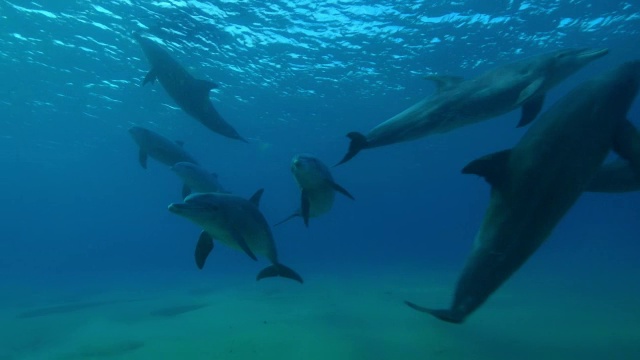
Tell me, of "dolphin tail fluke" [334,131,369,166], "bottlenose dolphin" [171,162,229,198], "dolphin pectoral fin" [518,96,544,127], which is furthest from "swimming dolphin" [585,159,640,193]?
"bottlenose dolphin" [171,162,229,198]

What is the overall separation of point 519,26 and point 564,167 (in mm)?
19634

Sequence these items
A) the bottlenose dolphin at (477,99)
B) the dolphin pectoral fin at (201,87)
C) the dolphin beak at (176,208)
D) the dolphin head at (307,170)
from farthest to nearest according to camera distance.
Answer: the dolphin pectoral fin at (201,87) < the dolphin head at (307,170) < the bottlenose dolphin at (477,99) < the dolphin beak at (176,208)

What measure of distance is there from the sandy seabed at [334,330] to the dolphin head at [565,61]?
517cm

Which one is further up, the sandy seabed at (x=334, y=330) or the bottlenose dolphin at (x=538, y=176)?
the bottlenose dolphin at (x=538, y=176)

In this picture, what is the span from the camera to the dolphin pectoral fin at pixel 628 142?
10.7 ft

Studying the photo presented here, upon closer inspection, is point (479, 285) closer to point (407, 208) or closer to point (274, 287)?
point (274, 287)

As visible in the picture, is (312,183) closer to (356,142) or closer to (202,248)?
(356,142)

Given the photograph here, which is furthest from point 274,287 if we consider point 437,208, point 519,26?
point 437,208

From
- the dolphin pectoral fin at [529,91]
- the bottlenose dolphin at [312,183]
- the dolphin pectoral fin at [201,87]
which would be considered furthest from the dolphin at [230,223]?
the dolphin pectoral fin at [529,91]

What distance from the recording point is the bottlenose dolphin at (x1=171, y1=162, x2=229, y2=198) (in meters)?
6.98

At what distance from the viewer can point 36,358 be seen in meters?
9.08

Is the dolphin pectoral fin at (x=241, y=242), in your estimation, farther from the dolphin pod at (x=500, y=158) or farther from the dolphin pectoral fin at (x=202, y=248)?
the dolphin pectoral fin at (x=202, y=248)

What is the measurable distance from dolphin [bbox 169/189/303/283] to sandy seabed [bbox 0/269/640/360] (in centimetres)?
290

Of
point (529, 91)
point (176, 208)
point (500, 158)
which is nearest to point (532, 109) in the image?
point (529, 91)
